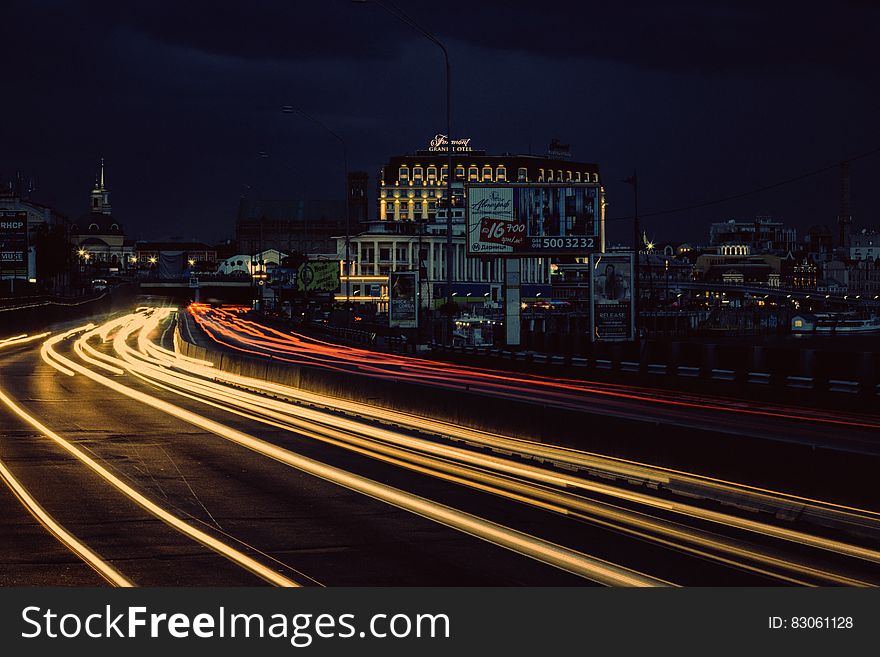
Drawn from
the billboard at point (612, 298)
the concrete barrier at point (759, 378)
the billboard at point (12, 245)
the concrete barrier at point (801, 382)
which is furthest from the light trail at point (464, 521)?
the billboard at point (12, 245)

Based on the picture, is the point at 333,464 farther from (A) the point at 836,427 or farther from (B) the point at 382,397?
(A) the point at 836,427

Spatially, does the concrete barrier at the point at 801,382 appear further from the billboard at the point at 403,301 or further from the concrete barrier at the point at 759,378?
the billboard at the point at 403,301

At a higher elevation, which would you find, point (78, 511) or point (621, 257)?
point (621, 257)

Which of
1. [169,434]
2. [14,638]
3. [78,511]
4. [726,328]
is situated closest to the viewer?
[14,638]

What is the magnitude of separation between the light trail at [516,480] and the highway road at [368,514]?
0.05m

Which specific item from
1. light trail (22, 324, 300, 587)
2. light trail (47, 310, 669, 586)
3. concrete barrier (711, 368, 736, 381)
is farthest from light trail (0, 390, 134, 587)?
concrete barrier (711, 368, 736, 381)

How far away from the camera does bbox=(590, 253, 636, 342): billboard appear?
5666cm

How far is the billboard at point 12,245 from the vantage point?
84.2 metres

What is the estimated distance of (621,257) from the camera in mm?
56844

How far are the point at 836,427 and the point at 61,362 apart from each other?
3624 cm

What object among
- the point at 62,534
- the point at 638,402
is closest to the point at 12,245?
the point at 638,402

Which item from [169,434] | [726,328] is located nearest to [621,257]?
[169,434]

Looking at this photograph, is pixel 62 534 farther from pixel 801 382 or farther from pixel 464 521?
pixel 801 382

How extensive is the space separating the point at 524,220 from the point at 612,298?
15.4m
